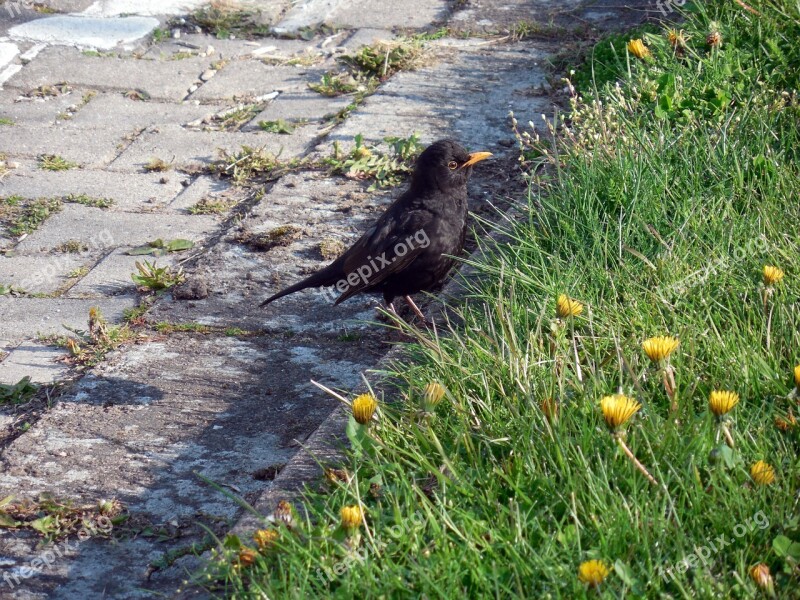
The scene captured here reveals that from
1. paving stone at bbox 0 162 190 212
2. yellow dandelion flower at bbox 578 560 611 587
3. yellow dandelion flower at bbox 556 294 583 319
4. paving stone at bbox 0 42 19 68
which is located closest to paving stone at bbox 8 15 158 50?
paving stone at bbox 0 42 19 68

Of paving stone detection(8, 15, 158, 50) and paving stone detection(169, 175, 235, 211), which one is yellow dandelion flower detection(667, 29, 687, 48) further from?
paving stone detection(8, 15, 158, 50)

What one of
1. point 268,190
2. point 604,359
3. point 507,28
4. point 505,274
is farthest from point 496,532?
point 507,28

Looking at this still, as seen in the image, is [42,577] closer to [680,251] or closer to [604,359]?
[604,359]

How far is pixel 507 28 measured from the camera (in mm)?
7574

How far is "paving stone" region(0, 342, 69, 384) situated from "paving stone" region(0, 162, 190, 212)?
1362 mm

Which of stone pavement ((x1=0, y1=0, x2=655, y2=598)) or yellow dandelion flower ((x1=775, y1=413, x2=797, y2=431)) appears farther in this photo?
stone pavement ((x1=0, y1=0, x2=655, y2=598))

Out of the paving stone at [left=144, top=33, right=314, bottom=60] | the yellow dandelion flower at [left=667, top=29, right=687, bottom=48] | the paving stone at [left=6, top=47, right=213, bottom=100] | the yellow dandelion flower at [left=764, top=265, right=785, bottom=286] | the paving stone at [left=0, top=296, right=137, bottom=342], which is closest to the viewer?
the yellow dandelion flower at [left=764, top=265, right=785, bottom=286]

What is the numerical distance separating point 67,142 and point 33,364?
7.88ft

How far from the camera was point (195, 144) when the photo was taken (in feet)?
20.1

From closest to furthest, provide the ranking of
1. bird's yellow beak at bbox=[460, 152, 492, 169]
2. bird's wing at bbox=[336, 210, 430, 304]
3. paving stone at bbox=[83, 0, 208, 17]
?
bird's wing at bbox=[336, 210, 430, 304] → bird's yellow beak at bbox=[460, 152, 492, 169] → paving stone at bbox=[83, 0, 208, 17]

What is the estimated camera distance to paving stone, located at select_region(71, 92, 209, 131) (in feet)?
21.2

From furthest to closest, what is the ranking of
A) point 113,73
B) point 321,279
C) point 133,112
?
point 113,73 < point 133,112 < point 321,279

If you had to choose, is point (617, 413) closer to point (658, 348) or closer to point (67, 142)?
point (658, 348)

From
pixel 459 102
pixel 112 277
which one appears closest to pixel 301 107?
pixel 459 102
